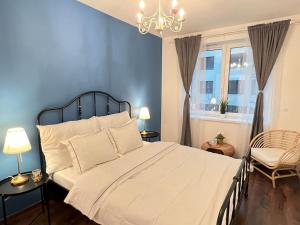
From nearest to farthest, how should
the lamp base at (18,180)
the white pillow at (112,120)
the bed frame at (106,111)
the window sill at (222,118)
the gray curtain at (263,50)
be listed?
the lamp base at (18,180), the bed frame at (106,111), the white pillow at (112,120), the gray curtain at (263,50), the window sill at (222,118)

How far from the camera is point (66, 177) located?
1.87 metres

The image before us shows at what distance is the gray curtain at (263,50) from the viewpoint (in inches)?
114

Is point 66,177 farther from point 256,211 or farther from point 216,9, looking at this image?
point 216,9

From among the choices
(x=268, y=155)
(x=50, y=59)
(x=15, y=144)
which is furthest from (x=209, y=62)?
(x=15, y=144)

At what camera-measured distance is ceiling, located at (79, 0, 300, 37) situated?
95.9 inches

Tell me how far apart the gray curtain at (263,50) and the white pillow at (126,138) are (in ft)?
6.77

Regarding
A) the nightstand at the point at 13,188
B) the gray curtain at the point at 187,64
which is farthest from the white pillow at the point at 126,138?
the gray curtain at the point at 187,64

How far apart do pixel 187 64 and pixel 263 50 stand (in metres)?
1.30

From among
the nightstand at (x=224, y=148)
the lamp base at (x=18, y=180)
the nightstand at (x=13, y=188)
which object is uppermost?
the lamp base at (x=18, y=180)

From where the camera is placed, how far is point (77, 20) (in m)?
2.42

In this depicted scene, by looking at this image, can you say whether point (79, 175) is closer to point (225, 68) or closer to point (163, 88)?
point (163, 88)

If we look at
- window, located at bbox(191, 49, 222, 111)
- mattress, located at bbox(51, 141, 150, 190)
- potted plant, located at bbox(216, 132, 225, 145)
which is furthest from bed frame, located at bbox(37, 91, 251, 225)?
window, located at bbox(191, 49, 222, 111)

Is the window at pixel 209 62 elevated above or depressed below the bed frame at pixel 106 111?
above

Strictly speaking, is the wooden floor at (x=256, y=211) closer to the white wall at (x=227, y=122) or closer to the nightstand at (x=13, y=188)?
the nightstand at (x=13, y=188)
